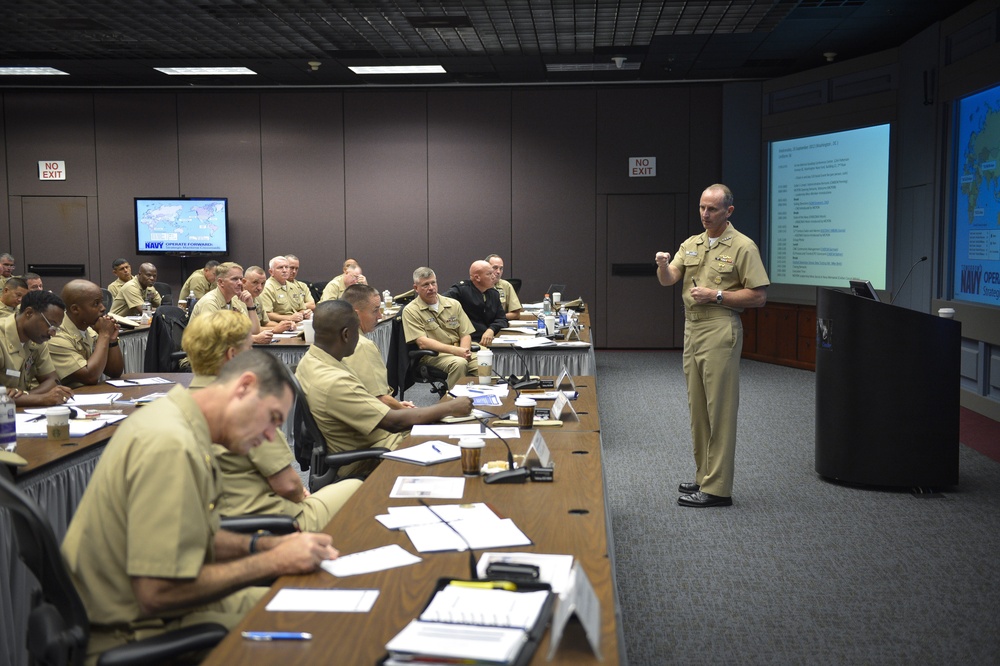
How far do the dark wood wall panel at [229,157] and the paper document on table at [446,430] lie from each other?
9397 millimetres

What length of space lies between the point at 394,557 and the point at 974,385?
7.05 meters

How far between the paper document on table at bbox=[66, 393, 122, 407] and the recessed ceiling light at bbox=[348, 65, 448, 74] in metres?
7.42

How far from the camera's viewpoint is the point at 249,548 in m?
2.30

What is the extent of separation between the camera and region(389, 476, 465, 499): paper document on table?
8.74ft

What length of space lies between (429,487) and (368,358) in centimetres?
173

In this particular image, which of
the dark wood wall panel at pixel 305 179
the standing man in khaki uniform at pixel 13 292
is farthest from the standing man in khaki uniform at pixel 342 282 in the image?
the standing man in khaki uniform at pixel 13 292

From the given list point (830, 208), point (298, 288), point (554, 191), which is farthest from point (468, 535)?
point (554, 191)

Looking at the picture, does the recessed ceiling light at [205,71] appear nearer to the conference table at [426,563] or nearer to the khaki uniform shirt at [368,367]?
the khaki uniform shirt at [368,367]

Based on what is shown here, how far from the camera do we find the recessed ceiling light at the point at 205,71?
11.1 metres

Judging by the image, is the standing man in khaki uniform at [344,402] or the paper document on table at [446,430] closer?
the paper document on table at [446,430]

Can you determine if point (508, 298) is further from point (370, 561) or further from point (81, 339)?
point (370, 561)

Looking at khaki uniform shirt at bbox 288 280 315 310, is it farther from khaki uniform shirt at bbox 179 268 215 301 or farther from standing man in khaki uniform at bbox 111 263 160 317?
standing man in khaki uniform at bbox 111 263 160 317

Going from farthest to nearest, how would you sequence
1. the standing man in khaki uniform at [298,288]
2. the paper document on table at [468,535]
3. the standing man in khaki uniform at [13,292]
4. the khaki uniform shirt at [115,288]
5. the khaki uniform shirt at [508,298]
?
the khaki uniform shirt at [115,288]
the standing man in khaki uniform at [298,288]
the khaki uniform shirt at [508,298]
the standing man in khaki uniform at [13,292]
the paper document on table at [468,535]

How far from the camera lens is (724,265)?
15.7ft
